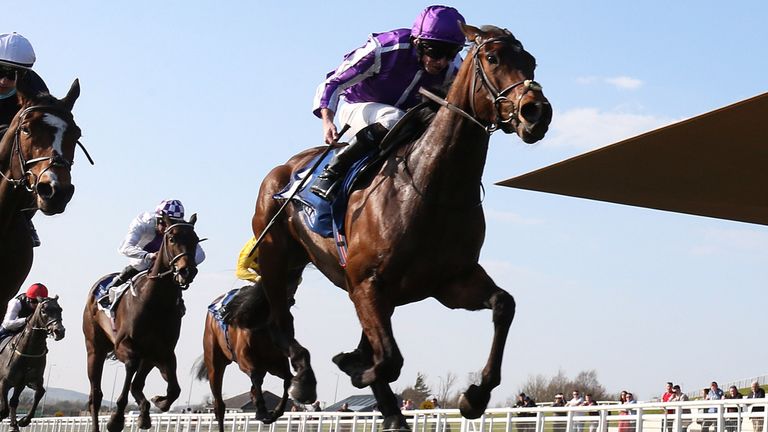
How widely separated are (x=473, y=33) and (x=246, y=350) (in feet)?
23.7

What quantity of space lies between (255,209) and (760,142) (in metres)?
3.57

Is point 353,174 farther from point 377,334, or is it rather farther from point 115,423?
point 115,423

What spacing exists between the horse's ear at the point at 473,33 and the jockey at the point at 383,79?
69 centimetres

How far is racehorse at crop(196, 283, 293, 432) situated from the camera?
30.8 ft

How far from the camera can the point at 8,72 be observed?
738 cm

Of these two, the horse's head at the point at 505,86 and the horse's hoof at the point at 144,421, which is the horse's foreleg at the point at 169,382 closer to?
the horse's hoof at the point at 144,421

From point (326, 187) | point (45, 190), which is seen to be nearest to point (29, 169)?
point (45, 190)

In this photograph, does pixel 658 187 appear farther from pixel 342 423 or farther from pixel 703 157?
pixel 342 423

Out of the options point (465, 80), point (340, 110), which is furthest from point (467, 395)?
point (340, 110)

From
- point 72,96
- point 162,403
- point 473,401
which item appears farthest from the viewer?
point 162,403

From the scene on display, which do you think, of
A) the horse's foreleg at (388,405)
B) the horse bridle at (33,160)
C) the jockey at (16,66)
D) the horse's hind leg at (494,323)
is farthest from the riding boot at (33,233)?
the horse's hind leg at (494,323)

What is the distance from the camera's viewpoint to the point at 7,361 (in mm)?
17500

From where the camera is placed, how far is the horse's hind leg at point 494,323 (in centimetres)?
655

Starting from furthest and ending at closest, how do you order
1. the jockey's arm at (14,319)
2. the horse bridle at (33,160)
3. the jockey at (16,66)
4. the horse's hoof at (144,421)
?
the jockey's arm at (14,319) → the horse's hoof at (144,421) → the jockey at (16,66) → the horse bridle at (33,160)
